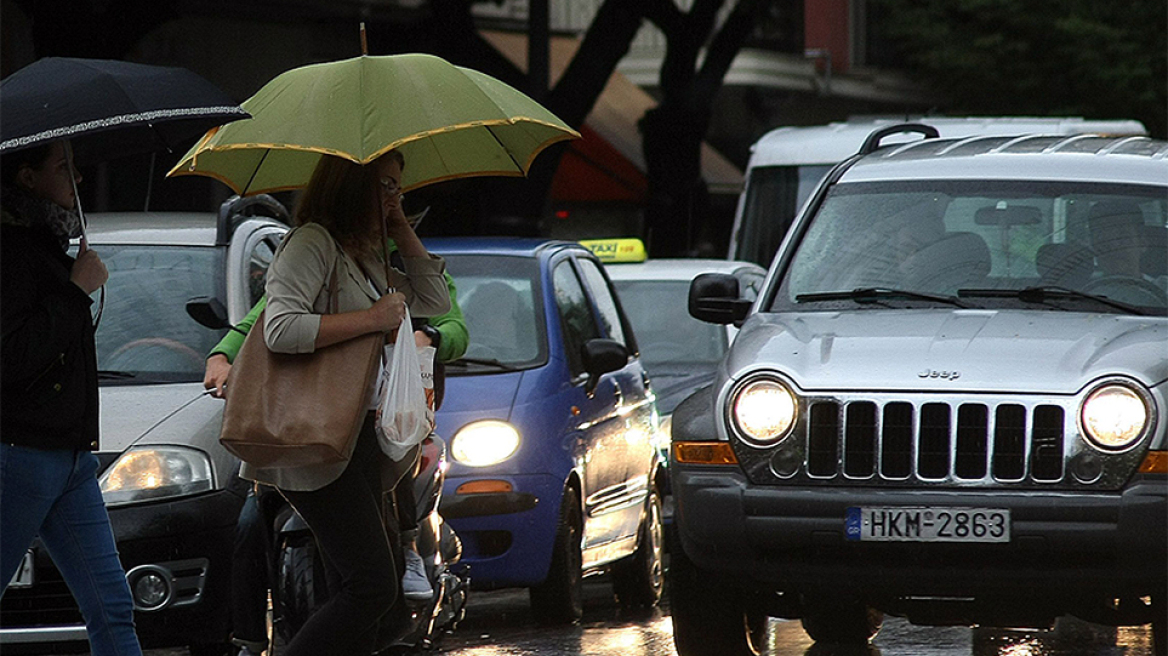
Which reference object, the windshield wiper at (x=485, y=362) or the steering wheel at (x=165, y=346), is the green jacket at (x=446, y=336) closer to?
the steering wheel at (x=165, y=346)

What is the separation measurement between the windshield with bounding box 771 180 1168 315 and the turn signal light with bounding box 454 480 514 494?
161 cm

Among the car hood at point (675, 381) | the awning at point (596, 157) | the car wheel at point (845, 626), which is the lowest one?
the awning at point (596, 157)

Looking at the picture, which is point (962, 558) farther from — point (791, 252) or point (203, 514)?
point (203, 514)

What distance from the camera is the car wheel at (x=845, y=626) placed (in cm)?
816

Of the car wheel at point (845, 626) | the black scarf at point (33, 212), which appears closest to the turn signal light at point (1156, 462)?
the car wheel at point (845, 626)

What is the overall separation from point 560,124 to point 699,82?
58.2ft

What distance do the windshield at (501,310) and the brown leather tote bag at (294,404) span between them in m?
3.68

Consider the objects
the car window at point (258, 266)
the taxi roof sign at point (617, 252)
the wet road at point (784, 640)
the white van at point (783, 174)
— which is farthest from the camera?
the white van at point (783, 174)

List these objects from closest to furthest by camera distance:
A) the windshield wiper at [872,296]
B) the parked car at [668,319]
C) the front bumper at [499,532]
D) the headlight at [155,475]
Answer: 1. the headlight at [155,475]
2. the windshield wiper at [872,296]
3. the front bumper at [499,532]
4. the parked car at [668,319]

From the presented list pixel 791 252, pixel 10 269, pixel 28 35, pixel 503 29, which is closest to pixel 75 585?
pixel 10 269

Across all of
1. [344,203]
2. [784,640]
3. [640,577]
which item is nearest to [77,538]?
[344,203]

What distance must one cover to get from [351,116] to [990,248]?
2.89 metres

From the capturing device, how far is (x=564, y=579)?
9.02 meters

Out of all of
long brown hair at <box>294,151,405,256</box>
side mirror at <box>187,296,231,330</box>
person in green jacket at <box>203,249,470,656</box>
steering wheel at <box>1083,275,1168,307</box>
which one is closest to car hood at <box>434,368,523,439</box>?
side mirror at <box>187,296,231,330</box>
